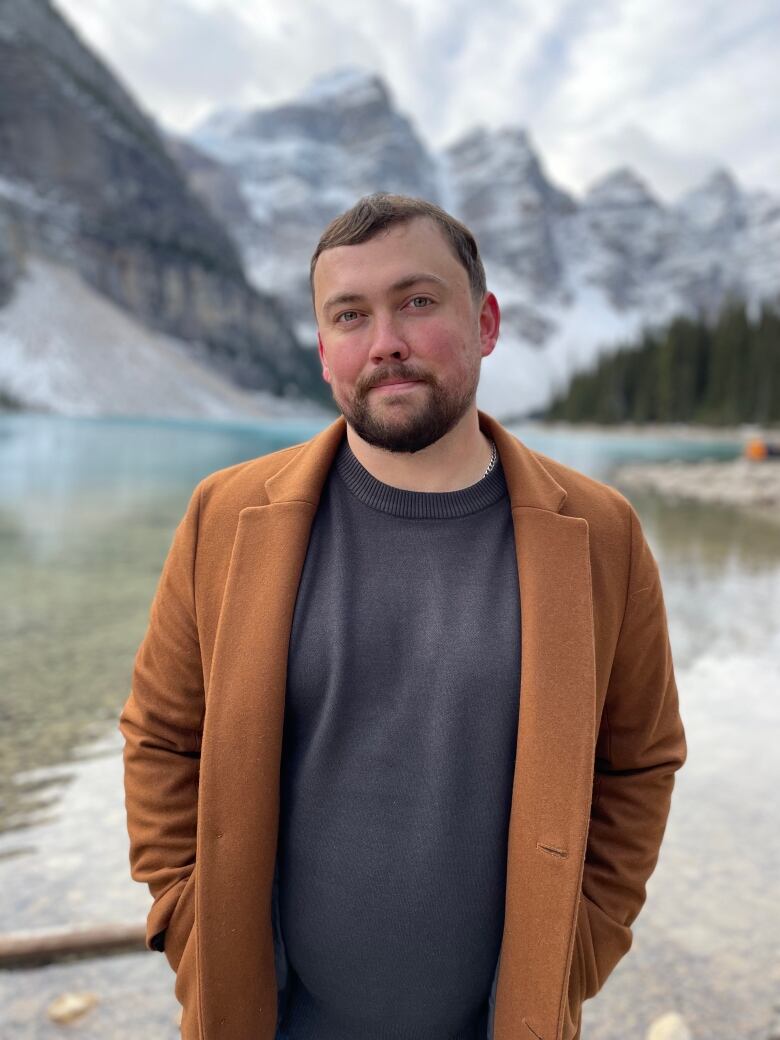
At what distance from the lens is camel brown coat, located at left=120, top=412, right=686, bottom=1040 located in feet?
4.73

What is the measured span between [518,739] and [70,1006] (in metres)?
1.94

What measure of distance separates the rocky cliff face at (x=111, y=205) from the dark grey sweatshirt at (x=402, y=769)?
275 ft

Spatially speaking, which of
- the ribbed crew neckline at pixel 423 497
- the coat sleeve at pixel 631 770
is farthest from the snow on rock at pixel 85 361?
the coat sleeve at pixel 631 770

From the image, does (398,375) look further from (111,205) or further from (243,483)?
(111,205)

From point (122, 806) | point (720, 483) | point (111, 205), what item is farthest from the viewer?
point (111, 205)

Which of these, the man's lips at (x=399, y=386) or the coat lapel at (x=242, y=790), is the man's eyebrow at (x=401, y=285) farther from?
the coat lapel at (x=242, y=790)

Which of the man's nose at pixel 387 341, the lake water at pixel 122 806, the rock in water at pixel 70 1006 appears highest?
the man's nose at pixel 387 341

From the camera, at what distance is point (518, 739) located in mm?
1459

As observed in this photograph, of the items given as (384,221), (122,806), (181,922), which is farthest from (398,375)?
(122,806)

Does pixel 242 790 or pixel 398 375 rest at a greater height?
pixel 398 375

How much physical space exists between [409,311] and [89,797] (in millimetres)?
3464

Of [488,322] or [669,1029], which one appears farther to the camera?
[669,1029]

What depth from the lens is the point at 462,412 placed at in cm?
160

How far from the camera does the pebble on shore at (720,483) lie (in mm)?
18828
